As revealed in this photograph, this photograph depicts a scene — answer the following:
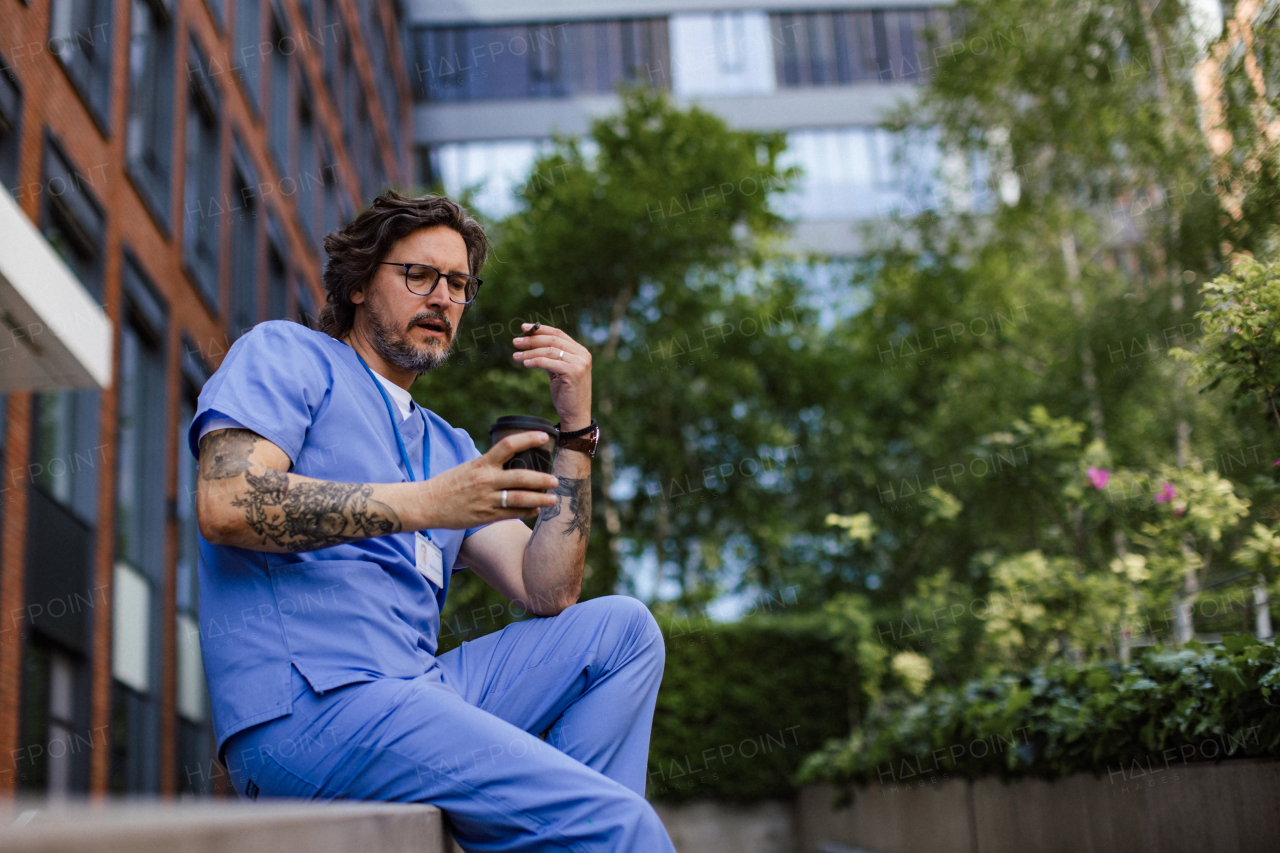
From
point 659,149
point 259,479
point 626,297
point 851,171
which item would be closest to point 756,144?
point 659,149

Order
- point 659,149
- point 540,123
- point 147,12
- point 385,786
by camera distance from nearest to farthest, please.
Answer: point 385,786, point 147,12, point 659,149, point 540,123

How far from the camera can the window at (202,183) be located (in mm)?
14734

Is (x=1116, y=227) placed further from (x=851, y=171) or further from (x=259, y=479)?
(x=259, y=479)

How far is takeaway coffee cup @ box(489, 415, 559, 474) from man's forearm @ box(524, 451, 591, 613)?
1.28 ft

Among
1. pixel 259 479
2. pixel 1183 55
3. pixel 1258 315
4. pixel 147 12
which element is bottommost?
pixel 259 479

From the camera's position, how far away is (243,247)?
56.4 feet

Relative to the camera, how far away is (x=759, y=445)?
1916 centimetres

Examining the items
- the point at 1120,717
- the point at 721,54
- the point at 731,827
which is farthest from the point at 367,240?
the point at 721,54

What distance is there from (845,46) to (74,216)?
26.9 m

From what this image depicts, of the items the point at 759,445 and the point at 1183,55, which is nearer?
the point at 1183,55

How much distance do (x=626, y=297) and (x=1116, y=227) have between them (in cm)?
882

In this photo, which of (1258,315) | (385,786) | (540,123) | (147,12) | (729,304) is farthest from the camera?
(540,123)

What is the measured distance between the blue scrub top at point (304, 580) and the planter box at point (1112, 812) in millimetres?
2237

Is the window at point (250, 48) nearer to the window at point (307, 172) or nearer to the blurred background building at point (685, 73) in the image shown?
the window at point (307, 172)
